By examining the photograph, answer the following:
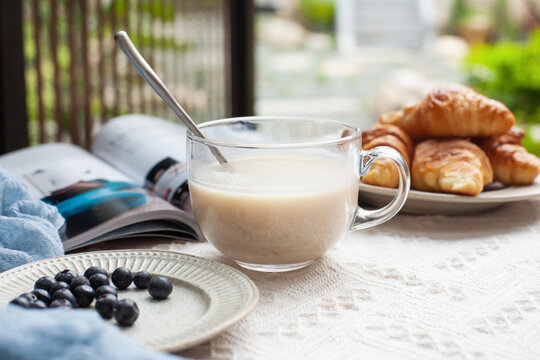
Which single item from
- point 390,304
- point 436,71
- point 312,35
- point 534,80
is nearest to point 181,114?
point 390,304

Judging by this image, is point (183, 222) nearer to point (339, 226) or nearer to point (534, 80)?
point (339, 226)

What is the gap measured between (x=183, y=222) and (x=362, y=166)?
1.01 ft

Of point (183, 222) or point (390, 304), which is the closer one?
point (390, 304)

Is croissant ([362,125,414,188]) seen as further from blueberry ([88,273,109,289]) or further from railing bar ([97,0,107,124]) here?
railing bar ([97,0,107,124])

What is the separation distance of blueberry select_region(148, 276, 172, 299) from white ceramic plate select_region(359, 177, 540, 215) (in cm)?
47

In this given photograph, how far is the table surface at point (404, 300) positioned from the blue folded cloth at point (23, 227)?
0.18m

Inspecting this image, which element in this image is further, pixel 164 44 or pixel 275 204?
pixel 164 44

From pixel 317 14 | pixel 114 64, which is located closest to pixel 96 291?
pixel 114 64

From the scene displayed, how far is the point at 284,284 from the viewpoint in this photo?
2.62 ft

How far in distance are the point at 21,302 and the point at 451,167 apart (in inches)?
28.2

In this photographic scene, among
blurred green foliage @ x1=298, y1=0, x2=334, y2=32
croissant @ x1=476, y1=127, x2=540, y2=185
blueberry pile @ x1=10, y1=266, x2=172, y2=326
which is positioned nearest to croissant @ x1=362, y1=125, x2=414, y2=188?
croissant @ x1=476, y1=127, x2=540, y2=185

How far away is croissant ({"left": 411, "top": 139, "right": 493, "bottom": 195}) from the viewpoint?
1026 mm

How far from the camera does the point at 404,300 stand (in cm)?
75

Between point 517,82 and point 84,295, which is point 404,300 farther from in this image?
point 517,82
